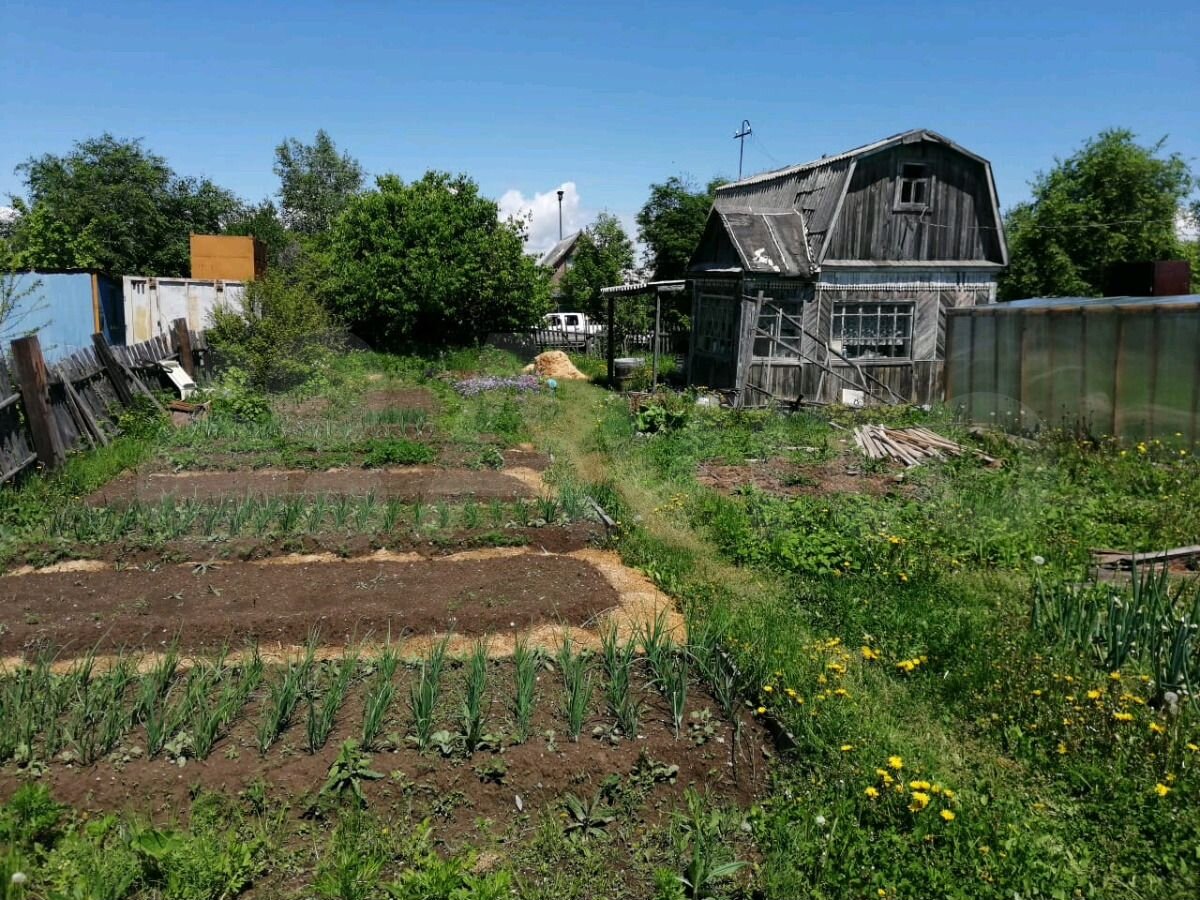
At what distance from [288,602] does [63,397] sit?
665cm

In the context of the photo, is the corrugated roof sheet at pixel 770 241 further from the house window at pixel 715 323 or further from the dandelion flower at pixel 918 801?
the dandelion flower at pixel 918 801

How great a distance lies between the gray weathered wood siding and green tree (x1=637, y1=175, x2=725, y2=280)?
11.1m

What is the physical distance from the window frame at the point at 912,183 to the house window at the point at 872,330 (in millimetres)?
1993

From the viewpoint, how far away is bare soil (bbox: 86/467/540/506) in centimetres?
964

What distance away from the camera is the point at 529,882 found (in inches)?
148

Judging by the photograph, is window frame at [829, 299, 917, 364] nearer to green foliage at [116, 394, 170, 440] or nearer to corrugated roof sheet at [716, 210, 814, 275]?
corrugated roof sheet at [716, 210, 814, 275]

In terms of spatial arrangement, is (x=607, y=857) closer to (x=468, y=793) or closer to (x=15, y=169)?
(x=468, y=793)

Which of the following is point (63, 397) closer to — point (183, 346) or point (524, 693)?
point (183, 346)

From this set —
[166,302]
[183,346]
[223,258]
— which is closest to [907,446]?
[183,346]

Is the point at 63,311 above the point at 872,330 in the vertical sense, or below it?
above

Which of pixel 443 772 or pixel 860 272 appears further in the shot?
pixel 860 272

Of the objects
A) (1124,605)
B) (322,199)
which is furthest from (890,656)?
(322,199)

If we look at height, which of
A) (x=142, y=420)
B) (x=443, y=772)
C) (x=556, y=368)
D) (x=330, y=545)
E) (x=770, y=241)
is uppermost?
(x=770, y=241)

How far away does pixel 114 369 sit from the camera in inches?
509
